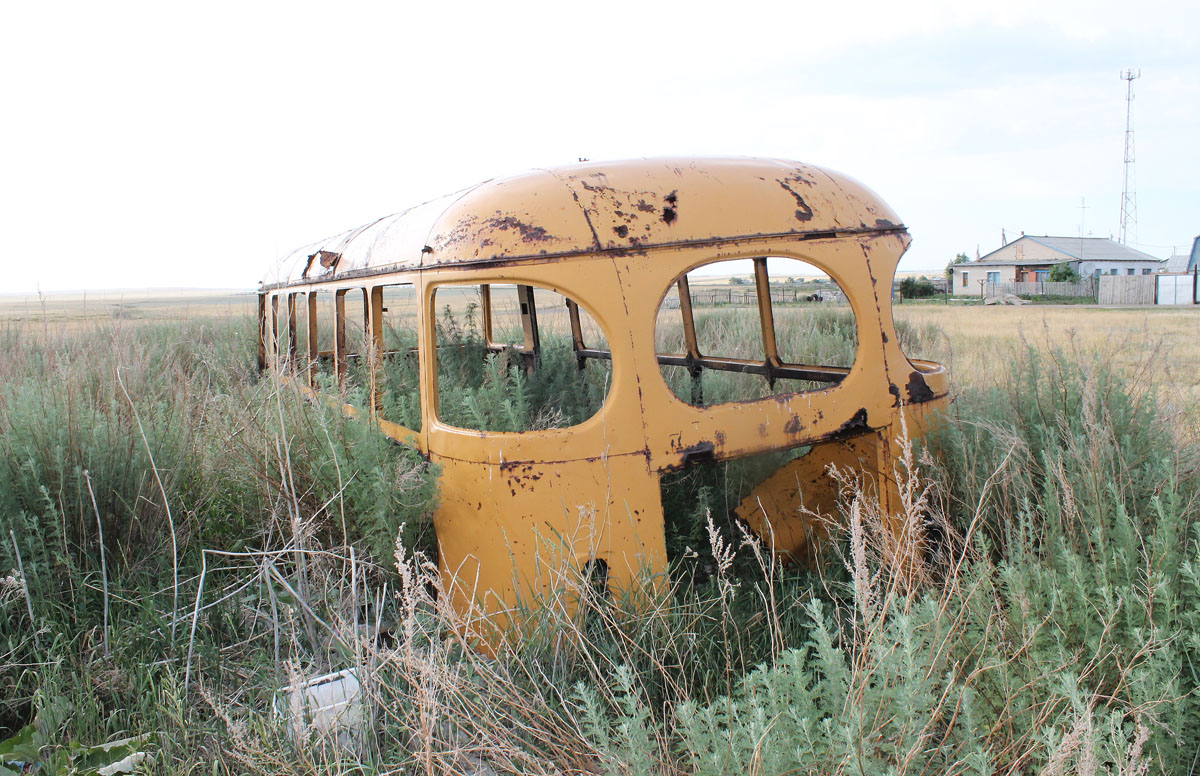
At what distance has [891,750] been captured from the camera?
179 centimetres

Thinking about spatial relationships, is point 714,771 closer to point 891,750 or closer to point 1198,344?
point 891,750

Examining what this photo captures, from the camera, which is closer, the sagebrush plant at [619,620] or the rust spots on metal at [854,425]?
the sagebrush plant at [619,620]

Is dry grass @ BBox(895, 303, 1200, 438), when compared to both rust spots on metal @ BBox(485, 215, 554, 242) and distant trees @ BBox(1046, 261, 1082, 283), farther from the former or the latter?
distant trees @ BBox(1046, 261, 1082, 283)

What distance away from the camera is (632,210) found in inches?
124

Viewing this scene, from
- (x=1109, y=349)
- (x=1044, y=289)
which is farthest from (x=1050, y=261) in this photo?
(x=1109, y=349)

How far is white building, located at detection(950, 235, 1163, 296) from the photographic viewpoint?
5022 centimetres

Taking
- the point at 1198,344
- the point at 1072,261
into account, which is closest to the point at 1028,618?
the point at 1198,344

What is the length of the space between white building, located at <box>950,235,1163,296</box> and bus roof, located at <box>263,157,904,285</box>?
53357 mm

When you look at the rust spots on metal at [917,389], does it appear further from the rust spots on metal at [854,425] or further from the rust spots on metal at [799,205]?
the rust spots on metal at [799,205]

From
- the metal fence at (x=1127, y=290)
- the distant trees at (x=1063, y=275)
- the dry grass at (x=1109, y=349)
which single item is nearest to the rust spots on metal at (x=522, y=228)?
the dry grass at (x=1109, y=349)

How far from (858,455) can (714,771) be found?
228 centimetres

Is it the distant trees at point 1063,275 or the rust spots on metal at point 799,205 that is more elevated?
the distant trees at point 1063,275

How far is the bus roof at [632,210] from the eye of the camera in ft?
10.0

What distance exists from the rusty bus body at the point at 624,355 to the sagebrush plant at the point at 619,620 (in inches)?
7.4
